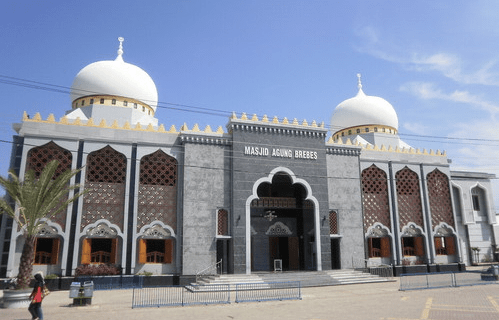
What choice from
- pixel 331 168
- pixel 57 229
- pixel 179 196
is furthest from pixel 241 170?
pixel 57 229

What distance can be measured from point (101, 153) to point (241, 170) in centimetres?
839

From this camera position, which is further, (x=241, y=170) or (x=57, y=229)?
(x=241, y=170)

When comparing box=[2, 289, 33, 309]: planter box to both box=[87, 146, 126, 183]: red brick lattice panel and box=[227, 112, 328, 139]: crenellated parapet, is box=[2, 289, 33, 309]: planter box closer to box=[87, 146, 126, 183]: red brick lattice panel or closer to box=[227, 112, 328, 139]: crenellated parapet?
box=[87, 146, 126, 183]: red brick lattice panel

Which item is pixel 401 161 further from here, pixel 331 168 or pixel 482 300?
pixel 482 300

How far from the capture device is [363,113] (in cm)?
3397

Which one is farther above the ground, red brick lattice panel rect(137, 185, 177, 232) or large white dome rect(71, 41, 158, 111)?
large white dome rect(71, 41, 158, 111)

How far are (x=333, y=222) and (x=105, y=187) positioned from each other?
14784 millimetres

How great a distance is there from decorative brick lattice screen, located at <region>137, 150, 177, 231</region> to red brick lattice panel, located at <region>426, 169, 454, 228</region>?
1941cm

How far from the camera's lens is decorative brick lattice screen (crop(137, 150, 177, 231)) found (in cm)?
2183

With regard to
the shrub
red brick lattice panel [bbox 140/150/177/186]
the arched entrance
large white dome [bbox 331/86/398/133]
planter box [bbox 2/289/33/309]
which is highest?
large white dome [bbox 331/86/398/133]

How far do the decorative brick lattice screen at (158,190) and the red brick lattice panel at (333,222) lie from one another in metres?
10.4

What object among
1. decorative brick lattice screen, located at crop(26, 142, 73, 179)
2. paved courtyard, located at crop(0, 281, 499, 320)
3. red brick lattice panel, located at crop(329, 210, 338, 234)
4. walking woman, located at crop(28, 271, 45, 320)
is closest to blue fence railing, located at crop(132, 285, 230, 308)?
paved courtyard, located at crop(0, 281, 499, 320)

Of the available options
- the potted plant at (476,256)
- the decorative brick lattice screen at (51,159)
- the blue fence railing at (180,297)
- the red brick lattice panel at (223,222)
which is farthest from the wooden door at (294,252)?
the potted plant at (476,256)

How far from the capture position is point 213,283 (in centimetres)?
1958
